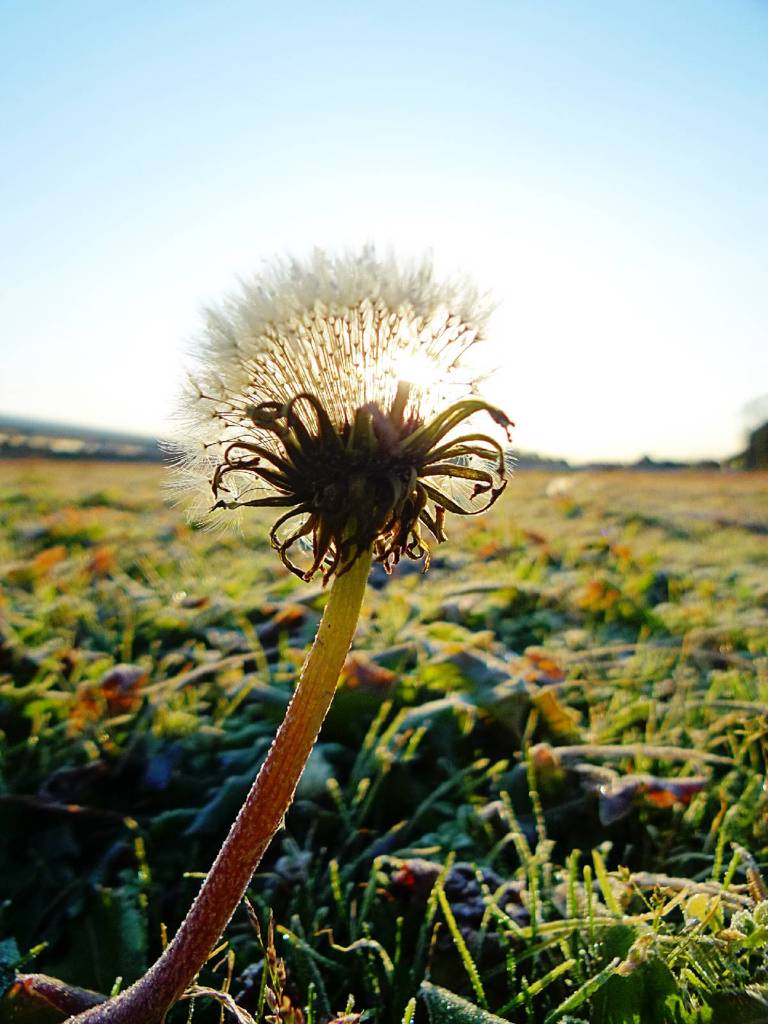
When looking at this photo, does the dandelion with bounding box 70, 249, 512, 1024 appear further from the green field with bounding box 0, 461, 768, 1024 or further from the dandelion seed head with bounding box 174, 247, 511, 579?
the green field with bounding box 0, 461, 768, 1024

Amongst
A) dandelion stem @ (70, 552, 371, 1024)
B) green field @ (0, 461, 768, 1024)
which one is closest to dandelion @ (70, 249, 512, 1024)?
dandelion stem @ (70, 552, 371, 1024)

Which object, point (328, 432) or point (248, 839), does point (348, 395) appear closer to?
point (328, 432)

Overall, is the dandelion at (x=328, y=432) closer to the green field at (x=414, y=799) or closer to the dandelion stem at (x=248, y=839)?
the dandelion stem at (x=248, y=839)

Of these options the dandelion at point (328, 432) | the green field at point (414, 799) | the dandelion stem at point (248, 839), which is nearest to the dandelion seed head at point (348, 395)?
the dandelion at point (328, 432)

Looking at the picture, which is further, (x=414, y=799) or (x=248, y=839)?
(x=414, y=799)

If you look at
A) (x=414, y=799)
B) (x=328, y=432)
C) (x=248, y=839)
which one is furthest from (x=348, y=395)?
(x=414, y=799)

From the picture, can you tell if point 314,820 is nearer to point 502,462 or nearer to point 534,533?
point 502,462
